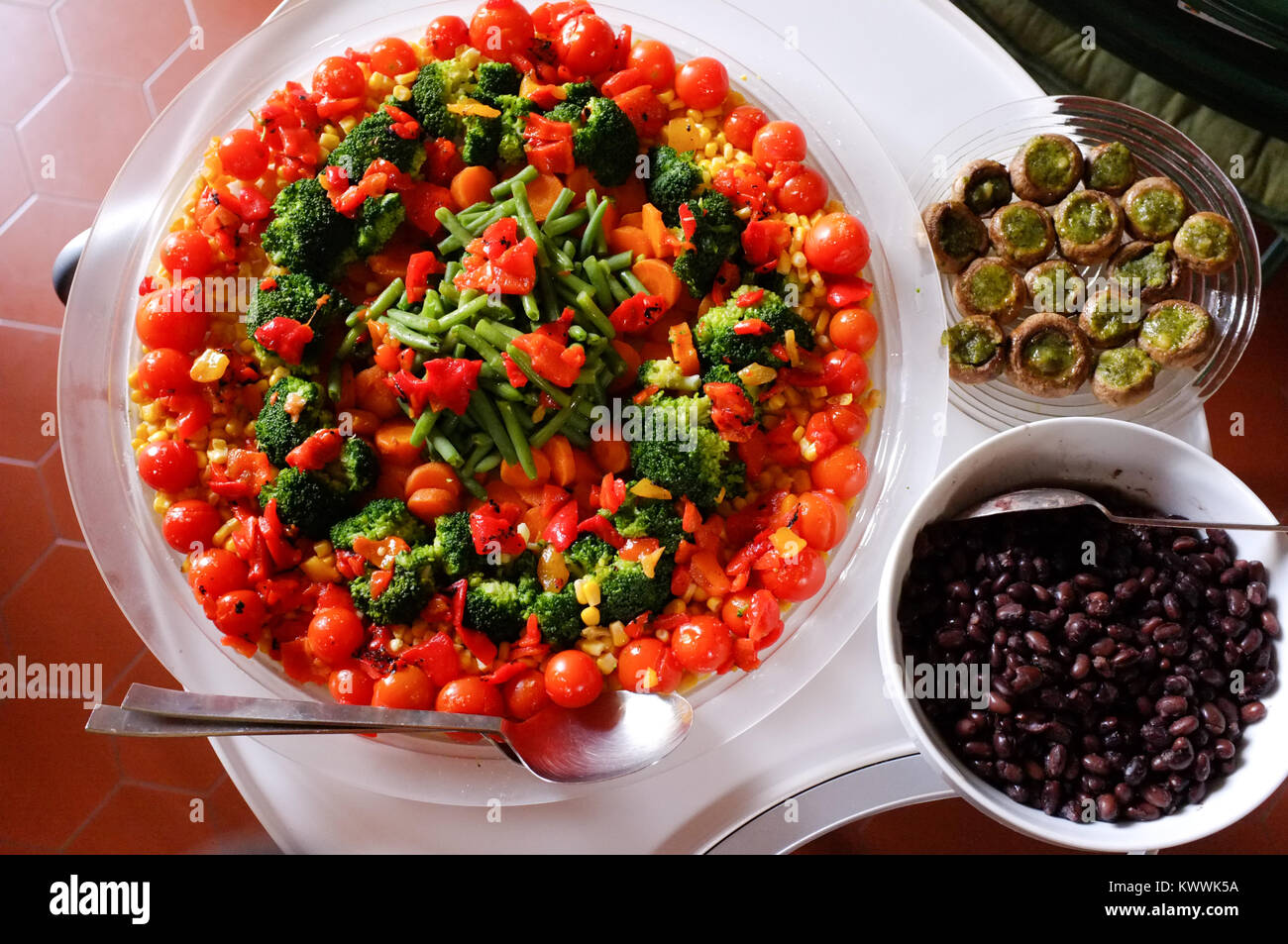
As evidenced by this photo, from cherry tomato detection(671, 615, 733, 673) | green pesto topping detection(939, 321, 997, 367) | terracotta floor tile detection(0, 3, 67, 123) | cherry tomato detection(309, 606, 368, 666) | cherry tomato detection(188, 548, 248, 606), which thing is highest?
terracotta floor tile detection(0, 3, 67, 123)

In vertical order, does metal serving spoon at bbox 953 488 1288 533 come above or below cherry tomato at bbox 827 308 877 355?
below

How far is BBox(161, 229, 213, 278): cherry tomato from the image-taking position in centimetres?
276

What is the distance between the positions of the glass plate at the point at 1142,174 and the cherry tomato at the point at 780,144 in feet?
1.52

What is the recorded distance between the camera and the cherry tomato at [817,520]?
2.67 meters

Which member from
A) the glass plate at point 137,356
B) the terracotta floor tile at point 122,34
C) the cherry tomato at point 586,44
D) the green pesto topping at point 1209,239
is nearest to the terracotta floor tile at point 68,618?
the glass plate at point 137,356

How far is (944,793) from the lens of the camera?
268 cm

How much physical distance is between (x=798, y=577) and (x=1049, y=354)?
112cm

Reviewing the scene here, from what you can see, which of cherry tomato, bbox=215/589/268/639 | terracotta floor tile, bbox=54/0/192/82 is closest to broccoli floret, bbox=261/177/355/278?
cherry tomato, bbox=215/589/268/639

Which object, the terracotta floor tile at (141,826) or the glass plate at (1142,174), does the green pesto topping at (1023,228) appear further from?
the terracotta floor tile at (141,826)

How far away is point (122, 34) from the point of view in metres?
4.37

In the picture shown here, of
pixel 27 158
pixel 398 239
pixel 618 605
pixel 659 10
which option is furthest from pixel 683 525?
pixel 27 158

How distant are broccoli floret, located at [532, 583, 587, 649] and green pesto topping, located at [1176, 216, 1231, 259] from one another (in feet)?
7.33

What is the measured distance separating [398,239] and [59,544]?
239 cm

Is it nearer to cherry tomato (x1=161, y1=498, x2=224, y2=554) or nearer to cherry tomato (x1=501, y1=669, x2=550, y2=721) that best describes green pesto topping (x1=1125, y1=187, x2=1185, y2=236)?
cherry tomato (x1=501, y1=669, x2=550, y2=721)
